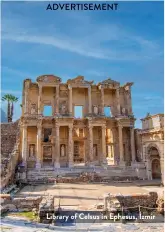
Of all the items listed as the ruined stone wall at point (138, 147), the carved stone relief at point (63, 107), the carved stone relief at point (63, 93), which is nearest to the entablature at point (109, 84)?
the carved stone relief at point (63, 93)

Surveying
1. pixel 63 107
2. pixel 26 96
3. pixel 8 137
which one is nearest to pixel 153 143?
pixel 63 107

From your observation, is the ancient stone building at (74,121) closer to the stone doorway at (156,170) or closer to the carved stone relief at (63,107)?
the carved stone relief at (63,107)

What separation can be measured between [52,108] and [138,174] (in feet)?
45.4

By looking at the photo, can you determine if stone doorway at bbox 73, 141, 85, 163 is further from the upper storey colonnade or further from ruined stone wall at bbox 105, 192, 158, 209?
ruined stone wall at bbox 105, 192, 158, 209

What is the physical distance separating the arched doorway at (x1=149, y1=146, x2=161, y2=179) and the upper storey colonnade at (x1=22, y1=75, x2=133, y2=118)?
928cm

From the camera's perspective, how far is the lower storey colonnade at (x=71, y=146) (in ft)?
90.9

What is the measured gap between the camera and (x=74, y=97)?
31375 millimetres

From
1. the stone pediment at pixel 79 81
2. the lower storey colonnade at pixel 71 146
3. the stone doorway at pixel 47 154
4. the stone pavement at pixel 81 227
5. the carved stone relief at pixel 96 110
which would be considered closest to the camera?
the stone pavement at pixel 81 227

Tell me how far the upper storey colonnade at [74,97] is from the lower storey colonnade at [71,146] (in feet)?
7.28

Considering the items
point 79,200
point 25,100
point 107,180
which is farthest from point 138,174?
point 25,100

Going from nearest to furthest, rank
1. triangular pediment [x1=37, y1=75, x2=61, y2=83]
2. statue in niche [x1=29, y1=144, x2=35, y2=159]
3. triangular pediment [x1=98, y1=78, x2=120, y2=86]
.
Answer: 1. statue in niche [x1=29, y1=144, x2=35, y2=159]
2. triangular pediment [x1=37, y1=75, x2=61, y2=83]
3. triangular pediment [x1=98, y1=78, x2=120, y2=86]

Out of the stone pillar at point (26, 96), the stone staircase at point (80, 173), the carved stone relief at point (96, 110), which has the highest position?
the stone pillar at point (26, 96)

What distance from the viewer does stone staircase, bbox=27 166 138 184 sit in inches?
930

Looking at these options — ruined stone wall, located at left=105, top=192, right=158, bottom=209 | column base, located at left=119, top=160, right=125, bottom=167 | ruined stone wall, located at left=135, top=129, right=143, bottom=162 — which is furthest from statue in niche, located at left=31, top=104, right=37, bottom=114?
ruined stone wall, located at left=105, top=192, right=158, bottom=209
